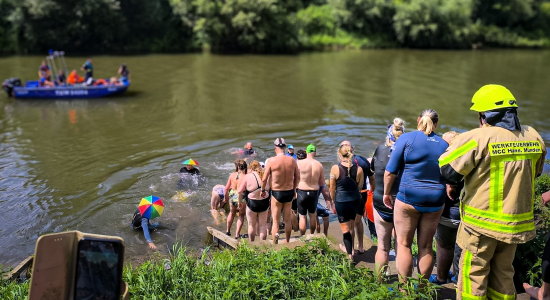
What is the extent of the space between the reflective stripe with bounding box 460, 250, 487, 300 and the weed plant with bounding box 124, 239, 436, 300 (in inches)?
15.8

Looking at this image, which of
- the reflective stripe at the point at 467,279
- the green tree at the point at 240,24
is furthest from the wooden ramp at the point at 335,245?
the green tree at the point at 240,24

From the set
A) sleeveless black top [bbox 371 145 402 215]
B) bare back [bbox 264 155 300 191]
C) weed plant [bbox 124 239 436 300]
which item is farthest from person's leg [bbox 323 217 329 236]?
sleeveless black top [bbox 371 145 402 215]

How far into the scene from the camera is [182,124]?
17.6 meters

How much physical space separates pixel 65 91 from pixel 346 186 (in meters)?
18.7

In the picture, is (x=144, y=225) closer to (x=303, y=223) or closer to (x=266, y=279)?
(x=303, y=223)

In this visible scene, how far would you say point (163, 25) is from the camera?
153 ft

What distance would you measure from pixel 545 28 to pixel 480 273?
62.2 m

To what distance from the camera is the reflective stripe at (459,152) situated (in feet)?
13.0

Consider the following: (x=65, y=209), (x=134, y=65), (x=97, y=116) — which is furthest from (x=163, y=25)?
(x=65, y=209)

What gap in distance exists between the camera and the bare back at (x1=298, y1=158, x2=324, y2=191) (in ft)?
23.6

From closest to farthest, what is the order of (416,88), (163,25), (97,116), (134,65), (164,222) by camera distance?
Answer: (164,222) < (97,116) < (416,88) < (134,65) < (163,25)

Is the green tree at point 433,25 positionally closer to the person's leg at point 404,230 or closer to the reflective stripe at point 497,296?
the person's leg at point 404,230

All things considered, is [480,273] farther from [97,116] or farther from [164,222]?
[97,116]

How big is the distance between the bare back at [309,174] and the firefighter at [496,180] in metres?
3.14
